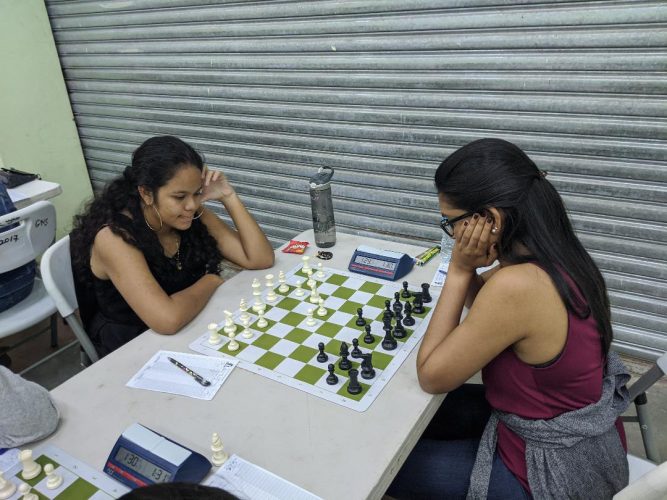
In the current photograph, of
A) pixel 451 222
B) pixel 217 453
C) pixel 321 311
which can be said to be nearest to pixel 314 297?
pixel 321 311

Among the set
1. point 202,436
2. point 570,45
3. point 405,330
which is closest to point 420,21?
point 570,45

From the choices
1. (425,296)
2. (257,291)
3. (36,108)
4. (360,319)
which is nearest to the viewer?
(360,319)

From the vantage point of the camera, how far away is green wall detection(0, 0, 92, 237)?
4879 millimetres

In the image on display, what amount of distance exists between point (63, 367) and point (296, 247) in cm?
220

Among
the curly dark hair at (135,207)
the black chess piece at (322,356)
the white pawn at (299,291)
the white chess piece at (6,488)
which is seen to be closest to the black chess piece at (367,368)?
the black chess piece at (322,356)

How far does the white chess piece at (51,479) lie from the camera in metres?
1.48

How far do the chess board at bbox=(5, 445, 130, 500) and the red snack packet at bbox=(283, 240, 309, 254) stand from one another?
1563mm

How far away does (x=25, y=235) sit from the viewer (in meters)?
3.16

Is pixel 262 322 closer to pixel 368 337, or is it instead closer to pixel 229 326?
pixel 229 326

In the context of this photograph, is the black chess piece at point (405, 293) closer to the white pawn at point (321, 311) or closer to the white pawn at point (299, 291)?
the white pawn at point (321, 311)

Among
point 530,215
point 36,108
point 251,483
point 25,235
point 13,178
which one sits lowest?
point 251,483

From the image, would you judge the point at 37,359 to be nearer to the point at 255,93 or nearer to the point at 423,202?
the point at 255,93

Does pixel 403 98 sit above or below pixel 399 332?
above

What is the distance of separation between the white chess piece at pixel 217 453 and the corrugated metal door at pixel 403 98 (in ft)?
8.29
